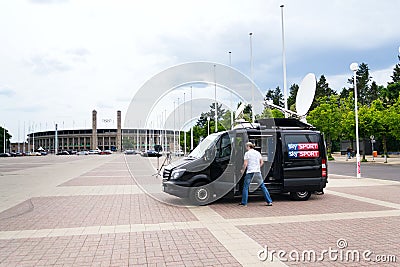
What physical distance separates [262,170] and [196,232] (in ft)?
14.2

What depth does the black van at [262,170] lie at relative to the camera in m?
10.2

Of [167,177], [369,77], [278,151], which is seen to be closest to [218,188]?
[167,177]

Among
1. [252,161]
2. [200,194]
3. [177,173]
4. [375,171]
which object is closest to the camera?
[252,161]

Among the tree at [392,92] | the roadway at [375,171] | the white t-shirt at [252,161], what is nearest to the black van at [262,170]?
the white t-shirt at [252,161]

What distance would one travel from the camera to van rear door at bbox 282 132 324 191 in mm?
10828

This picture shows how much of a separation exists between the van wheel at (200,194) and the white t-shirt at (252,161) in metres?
1.33

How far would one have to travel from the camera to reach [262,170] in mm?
10914

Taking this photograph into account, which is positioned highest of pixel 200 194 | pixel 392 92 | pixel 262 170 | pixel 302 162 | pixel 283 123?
pixel 392 92

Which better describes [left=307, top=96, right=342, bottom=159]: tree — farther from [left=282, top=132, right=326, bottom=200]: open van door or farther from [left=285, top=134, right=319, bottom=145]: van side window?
[left=282, top=132, right=326, bottom=200]: open van door

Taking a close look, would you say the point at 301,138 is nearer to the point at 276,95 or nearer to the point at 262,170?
the point at 262,170

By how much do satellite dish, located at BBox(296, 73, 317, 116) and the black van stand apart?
5255 mm

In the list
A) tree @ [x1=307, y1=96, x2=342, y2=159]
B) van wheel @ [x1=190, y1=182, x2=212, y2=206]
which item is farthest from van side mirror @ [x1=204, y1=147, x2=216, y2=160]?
tree @ [x1=307, y1=96, x2=342, y2=159]

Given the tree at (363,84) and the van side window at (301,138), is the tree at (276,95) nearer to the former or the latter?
the tree at (363,84)

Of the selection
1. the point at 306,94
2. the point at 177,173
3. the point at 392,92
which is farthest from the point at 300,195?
the point at 392,92
